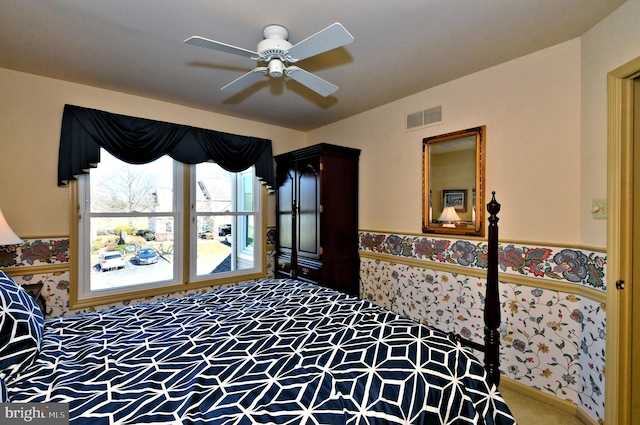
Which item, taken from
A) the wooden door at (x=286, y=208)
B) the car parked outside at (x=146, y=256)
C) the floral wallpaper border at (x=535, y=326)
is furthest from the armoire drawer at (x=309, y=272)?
the car parked outside at (x=146, y=256)

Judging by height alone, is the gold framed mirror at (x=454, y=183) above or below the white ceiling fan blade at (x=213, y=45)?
below

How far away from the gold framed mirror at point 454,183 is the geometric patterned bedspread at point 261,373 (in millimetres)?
1265

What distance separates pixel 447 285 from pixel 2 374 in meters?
2.71

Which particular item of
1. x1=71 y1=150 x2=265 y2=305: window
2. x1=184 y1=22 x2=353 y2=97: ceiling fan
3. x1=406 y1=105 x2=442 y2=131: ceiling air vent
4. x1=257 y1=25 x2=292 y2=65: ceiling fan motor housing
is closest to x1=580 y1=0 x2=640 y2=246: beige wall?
x1=406 y1=105 x2=442 y2=131: ceiling air vent

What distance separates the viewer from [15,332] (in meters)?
1.18

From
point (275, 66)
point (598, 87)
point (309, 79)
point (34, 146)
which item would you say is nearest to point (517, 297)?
point (598, 87)

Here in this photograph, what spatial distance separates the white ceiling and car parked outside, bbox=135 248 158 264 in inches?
62.1

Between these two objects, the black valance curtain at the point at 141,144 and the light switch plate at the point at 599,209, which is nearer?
the light switch plate at the point at 599,209

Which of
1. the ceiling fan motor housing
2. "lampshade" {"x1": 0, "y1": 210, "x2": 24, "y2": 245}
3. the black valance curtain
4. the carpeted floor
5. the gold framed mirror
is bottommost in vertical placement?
the carpeted floor

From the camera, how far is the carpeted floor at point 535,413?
73.7 inches

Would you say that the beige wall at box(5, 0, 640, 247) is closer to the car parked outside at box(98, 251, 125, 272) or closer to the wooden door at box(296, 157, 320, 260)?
the car parked outside at box(98, 251, 125, 272)

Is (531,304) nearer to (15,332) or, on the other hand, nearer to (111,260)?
(15,332)

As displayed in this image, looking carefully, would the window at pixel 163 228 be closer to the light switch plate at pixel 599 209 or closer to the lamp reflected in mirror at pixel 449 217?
the lamp reflected in mirror at pixel 449 217

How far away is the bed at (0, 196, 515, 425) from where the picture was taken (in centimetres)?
95
